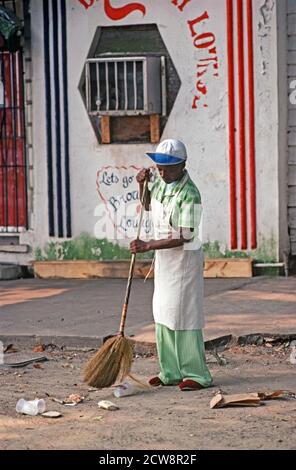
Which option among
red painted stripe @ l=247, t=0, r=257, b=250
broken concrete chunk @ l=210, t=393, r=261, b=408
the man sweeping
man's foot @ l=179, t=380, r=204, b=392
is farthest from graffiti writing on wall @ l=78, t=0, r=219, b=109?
broken concrete chunk @ l=210, t=393, r=261, b=408

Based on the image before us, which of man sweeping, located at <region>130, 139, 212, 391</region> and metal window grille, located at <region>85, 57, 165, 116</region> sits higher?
metal window grille, located at <region>85, 57, 165, 116</region>

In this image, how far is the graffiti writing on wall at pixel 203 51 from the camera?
11555 mm

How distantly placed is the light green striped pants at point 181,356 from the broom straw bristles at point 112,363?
301 mm

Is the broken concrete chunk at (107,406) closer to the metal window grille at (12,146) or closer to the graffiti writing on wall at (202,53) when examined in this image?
the graffiti writing on wall at (202,53)

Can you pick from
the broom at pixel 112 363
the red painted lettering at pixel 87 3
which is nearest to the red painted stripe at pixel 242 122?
the red painted lettering at pixel 87 3

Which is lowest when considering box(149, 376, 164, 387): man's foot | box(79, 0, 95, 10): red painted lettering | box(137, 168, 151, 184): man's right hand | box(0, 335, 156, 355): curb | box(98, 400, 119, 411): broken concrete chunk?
box(98, 400, 119, 411): broken concrete chunk

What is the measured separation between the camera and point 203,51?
11.6 m

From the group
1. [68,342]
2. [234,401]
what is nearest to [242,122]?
[68,342]

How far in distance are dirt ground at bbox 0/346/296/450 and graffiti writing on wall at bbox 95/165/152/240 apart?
12.4 ft

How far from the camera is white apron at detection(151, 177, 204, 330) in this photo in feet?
24.1

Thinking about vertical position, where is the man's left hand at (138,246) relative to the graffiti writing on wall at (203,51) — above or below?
below

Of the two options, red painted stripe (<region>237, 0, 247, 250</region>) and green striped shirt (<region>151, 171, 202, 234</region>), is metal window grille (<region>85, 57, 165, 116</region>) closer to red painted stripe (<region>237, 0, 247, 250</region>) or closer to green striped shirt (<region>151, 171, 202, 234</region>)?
red painted stripe (<region>237, 0, 247, 250</region>)
